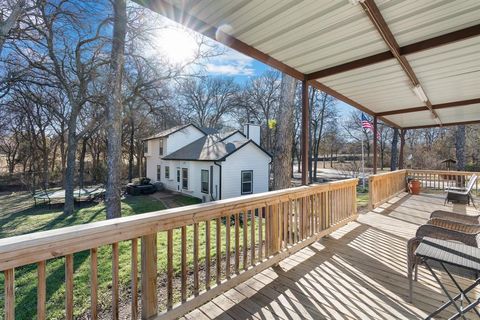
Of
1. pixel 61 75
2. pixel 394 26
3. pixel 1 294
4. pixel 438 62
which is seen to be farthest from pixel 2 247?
pixel 61 75

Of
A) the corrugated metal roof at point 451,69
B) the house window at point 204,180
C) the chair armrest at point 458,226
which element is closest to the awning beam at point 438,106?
the corrugated metal roof at point 451,69

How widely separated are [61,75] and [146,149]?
37.4 feet

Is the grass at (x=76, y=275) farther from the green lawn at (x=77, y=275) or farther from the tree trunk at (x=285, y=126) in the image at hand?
the tree trunk at (x=285, y=126)

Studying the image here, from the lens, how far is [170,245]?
2096 millimetres

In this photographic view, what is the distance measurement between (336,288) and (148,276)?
207cm

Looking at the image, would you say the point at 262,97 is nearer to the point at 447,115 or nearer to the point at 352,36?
the point at 447,115

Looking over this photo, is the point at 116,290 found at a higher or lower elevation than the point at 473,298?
higher

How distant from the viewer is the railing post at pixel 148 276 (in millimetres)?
1967

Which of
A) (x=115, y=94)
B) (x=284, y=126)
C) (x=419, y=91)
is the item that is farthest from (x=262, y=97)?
(x=419, y=91)

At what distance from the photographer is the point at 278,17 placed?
8.40 ft

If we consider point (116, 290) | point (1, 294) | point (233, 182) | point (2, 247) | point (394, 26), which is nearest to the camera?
point (2, 247)

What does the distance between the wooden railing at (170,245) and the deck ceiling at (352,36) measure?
190cm

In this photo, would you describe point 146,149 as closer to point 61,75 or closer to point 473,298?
point 61,75

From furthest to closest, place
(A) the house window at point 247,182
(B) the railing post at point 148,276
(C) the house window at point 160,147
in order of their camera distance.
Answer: (C) the house window at point 160,147, (A) the house window at point 247,182, (B) the railing post at point 148,276
